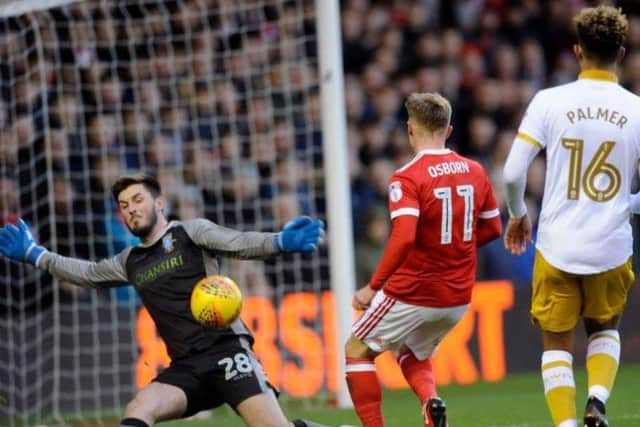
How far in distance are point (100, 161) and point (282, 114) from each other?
1.60 m

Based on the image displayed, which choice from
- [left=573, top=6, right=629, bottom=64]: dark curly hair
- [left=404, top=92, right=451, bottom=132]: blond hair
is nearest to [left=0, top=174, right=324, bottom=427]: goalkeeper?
[left=404, top=92, right=451, bottom=132]: blond hair

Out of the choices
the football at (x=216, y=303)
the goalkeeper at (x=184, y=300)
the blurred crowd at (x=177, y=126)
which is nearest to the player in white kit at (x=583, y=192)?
the goalkeeper at (x=184, y=300)

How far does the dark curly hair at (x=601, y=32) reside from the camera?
252 inches

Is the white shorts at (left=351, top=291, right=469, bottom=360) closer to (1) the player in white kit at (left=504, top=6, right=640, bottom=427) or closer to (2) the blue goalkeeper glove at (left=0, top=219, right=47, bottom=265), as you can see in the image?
(1) the player in white kit at (left=504, top=6, right=640, bottom=427)

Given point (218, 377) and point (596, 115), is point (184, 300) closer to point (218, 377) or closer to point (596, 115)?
point (218, 377)

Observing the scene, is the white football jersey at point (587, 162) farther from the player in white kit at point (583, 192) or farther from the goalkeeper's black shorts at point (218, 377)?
the goalkeeper's black shorts at point (218, 377)

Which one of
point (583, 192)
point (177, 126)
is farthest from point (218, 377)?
point (177, 126)

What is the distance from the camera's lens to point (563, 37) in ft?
52.6

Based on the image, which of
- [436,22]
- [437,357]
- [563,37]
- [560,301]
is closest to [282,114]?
[437,357]

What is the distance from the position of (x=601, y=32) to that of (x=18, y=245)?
3.05 m

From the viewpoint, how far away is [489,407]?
388 inches

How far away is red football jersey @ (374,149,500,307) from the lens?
276 inches

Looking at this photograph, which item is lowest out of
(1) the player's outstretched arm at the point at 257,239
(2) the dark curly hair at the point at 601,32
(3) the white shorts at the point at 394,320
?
(3) the white shorts at the point at 394,320

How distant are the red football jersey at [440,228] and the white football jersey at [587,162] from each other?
656mm
